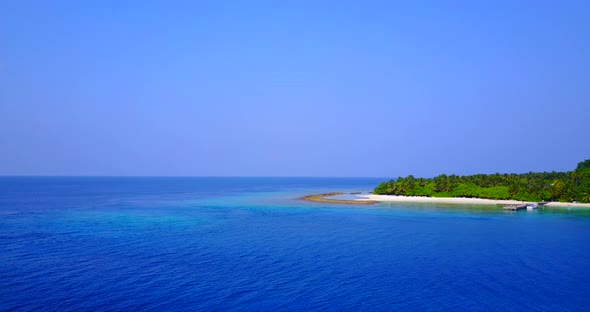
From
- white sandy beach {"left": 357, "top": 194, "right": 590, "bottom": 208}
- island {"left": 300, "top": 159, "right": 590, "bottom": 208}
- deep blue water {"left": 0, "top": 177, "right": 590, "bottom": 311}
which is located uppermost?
island {"left": 300, "top": 159, "right": 590, "bottom": 208}

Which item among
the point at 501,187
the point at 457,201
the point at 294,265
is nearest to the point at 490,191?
the point at 501,187

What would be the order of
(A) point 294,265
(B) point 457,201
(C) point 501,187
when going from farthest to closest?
(C) point 501,187 < (B) point 457,201 < (A) point 294,265

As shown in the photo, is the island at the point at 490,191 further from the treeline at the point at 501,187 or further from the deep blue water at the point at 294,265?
the deep blue water at the point at 294,265

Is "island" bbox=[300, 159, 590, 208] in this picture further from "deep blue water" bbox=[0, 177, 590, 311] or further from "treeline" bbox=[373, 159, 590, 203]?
"deep blue water" bbox=[0, 177, 590, 311]

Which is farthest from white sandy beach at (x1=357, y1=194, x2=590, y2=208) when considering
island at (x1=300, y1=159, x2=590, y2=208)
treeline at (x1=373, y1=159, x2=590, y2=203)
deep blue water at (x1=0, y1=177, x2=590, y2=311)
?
deep blue water at (x1=0, y1=177, x2=590, y2=311)

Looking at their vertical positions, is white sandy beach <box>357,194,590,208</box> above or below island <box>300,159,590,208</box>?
below

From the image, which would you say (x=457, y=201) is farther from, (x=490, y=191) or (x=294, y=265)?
(x=294, y=265)

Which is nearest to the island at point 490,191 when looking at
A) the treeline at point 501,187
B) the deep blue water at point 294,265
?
the treeline at point 501,187
